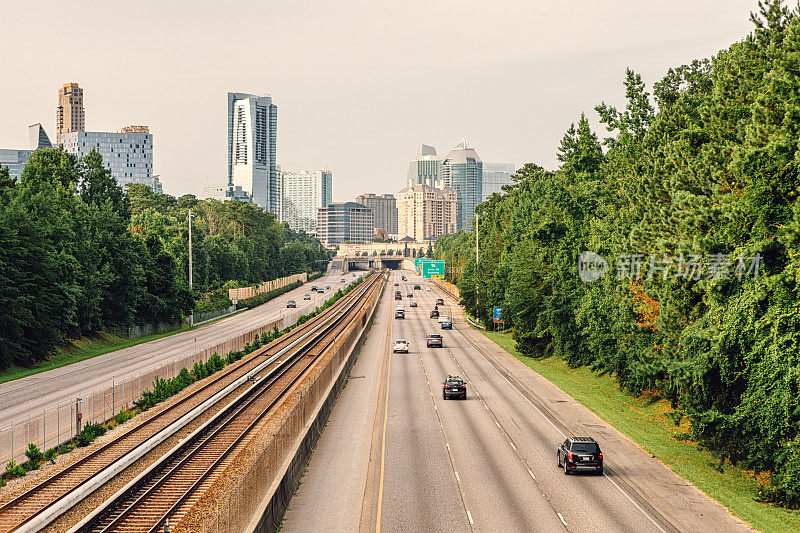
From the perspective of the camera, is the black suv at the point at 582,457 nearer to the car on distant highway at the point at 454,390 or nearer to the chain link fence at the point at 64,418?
the car on distant highway at the point at 454,390

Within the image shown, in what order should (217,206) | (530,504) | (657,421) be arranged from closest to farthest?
(530,504) < (657,421) < (217,206)

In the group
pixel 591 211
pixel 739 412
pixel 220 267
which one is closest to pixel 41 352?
pixel 591 211

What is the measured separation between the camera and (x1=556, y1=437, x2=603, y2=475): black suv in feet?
99.4

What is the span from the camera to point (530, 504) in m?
26.3

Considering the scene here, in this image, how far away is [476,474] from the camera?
30.6 m

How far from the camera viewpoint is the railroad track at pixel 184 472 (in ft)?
76.3

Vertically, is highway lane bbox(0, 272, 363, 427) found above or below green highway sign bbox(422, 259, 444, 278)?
below

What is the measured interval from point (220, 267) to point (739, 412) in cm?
13441

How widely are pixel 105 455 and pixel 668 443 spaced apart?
88.5ft

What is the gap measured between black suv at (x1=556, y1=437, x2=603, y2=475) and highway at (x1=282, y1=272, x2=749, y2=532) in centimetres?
45

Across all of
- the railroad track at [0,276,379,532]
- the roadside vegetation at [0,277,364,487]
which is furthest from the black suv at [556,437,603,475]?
the roadside vegetation at [0,277,364,487]

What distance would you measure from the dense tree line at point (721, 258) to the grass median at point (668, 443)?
960 mm

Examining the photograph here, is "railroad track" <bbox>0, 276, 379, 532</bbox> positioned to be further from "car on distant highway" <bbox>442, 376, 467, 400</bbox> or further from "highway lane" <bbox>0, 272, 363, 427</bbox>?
"car on distant highway" <bbox>442, 376, 467, 400</bbox>

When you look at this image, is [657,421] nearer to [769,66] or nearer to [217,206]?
[769,66]
